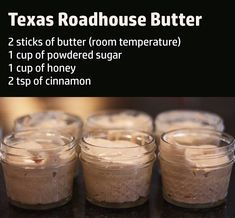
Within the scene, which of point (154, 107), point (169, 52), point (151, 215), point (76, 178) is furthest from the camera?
→ point (154, 107)

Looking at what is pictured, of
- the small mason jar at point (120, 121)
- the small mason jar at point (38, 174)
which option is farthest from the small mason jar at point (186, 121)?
the small mason jar at point (38, 174)

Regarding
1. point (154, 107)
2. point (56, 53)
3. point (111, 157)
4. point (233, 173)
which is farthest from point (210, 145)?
point (154, 107)

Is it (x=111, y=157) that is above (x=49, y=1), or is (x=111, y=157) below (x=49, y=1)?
below

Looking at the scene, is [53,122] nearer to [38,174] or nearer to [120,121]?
[120,121]

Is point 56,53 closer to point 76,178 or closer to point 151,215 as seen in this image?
point 76,178

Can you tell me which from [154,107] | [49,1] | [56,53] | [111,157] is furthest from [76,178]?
[154,107]

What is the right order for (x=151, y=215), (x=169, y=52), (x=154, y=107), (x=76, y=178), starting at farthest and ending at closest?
1. (x=154, y=107)
2. (x=76, y=178)
3. (x=169, y=52)
4. (x=151, y=215)

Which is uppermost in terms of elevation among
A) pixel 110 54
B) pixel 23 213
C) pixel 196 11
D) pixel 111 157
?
pixel 196 11

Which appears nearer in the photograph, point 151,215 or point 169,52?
point 151,215
